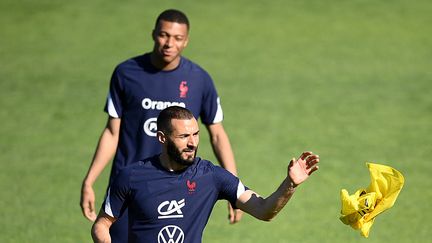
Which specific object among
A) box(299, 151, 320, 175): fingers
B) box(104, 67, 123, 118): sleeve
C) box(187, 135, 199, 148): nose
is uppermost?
box(104, 67, 123, 118): sleeve

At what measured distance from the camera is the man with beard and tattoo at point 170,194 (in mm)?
6828

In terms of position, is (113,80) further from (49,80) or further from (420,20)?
(420,20)

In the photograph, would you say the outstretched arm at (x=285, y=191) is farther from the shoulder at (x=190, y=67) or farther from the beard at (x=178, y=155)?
the shoulder at (x=190, y=67)

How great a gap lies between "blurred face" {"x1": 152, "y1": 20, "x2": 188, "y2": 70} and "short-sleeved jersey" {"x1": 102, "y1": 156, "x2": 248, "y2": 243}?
1779mm

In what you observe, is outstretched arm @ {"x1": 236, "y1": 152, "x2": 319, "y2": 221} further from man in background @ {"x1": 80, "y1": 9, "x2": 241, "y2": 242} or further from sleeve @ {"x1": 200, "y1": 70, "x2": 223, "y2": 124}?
sleeve @ {"x1": 200, "y1": 70, "x2": 223, "y2": 124}

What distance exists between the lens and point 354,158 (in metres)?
13.1

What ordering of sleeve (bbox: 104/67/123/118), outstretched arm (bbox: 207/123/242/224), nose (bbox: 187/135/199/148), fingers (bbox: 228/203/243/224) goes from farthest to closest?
fingers (bbox: 228/203/243/224)
outstretched arm (bbox: 207/123/242/224)
sleeve (bbox: 104/67/123/118)
nose (bbox: 187/135/199/148)

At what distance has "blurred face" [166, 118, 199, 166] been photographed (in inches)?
266

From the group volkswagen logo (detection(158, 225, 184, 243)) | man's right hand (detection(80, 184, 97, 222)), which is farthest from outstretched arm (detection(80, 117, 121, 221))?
volkswagen logo (detection(158, 225, 184, 243))

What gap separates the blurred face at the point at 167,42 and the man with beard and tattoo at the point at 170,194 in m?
1.67

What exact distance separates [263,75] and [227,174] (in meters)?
9.19

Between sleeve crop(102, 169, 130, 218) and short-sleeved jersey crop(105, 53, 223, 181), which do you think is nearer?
sleeve crop(102, 169, 130, 218)

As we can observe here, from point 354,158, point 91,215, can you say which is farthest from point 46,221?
point 354,158

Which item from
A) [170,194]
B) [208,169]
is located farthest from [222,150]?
[170,194]
